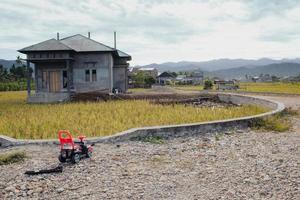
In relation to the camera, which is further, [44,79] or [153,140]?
[44,79]

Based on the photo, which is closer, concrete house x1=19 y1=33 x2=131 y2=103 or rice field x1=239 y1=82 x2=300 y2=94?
concrete house x1=19 y1=33 x2=131 y2=103

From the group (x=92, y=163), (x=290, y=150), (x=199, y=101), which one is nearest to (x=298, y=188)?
(x=290, y=150)

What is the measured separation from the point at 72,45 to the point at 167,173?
20.6 m

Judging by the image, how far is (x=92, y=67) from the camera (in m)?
24.8

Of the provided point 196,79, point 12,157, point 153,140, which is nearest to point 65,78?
point 153,140

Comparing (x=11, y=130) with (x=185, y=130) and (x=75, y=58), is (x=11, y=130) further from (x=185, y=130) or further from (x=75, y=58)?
(x=75, y=58)

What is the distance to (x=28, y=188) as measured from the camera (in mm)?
5660

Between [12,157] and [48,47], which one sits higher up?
[48,47]

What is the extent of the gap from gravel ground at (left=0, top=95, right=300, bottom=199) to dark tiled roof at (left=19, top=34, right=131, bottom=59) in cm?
1581

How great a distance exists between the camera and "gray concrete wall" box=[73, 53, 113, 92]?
24.6 metres

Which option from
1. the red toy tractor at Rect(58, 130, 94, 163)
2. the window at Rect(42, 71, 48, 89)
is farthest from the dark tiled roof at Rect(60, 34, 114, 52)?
the red toy tractor at Rect(58, 130, 94, 163)

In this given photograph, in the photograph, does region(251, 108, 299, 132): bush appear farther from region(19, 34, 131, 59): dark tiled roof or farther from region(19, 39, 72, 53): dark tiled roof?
region(19, 39, 72, 53): dark tiled roof

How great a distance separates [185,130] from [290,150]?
2.88 m

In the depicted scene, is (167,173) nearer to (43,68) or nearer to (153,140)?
(153,140)
